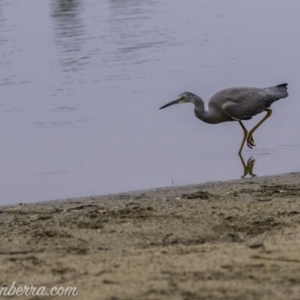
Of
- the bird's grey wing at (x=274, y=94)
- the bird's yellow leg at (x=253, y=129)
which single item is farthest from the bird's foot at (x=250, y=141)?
the bird's grey wing at (x=274, y=94)

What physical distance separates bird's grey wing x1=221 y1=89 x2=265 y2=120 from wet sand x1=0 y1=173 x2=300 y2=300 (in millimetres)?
3239

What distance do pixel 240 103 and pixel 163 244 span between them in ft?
19.3

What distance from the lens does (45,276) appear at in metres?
5.02

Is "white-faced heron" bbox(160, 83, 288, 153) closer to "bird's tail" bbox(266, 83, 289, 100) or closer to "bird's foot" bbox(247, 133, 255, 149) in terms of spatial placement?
"bird's tail" bbox(266, 83, 289, 100)

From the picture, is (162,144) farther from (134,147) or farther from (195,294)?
(195,294)

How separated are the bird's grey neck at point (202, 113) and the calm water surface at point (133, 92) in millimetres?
193

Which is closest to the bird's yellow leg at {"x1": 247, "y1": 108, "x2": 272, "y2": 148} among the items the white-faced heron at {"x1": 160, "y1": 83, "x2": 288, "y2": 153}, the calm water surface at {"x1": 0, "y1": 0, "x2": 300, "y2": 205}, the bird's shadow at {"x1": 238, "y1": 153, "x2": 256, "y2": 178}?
the white-faced heron at {"x1": 160, "y1": 83, "x2": 288, "y2": 153}

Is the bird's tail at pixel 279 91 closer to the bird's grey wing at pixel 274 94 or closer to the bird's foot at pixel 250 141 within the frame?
the bird's grey wing at pixel 274 94

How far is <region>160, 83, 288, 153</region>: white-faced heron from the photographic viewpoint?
11492mm

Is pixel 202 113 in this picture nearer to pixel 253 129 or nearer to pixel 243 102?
pixel 243 102

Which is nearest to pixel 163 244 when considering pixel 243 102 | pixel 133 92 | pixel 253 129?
pixel 253 129

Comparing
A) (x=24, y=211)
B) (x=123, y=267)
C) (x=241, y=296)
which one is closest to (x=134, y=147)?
(x=24, y=211)

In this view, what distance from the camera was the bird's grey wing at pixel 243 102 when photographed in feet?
37.7

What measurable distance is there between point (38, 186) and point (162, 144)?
1999 mm
